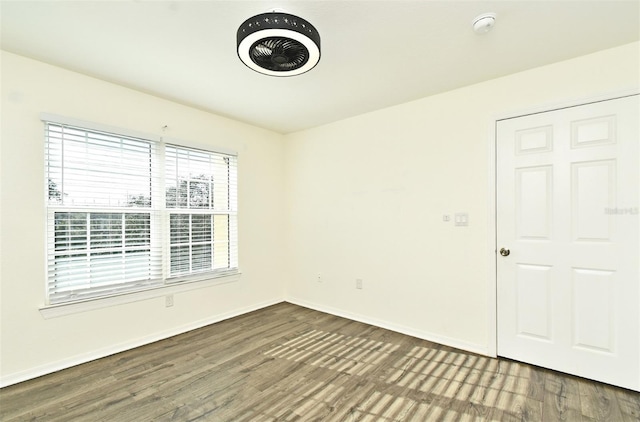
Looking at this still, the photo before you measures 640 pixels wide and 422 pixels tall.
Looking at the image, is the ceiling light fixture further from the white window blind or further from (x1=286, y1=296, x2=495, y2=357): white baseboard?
the white window blind

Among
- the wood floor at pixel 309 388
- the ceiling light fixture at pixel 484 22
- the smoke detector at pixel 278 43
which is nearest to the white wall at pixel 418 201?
the wood floor at pixel 309 388

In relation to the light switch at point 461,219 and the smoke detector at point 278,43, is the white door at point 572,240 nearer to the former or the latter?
the light switch at point 461,219

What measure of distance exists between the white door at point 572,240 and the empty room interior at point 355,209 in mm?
15

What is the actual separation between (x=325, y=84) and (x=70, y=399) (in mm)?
3266

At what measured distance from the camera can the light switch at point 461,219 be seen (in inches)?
115

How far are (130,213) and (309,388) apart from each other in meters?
2.39

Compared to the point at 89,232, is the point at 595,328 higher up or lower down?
lower down

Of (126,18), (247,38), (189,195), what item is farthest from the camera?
(189,195)

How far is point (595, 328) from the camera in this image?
2.32 meters

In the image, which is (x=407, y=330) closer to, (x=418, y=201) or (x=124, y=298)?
(x=418, y=201)

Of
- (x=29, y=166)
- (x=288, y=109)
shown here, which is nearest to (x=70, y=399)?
(x=29, y=166)

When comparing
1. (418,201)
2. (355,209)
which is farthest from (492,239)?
(355,209)

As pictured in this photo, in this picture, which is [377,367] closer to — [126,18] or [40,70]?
[126,18]

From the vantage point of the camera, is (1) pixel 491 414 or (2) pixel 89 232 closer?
(1) pixel 491 414
